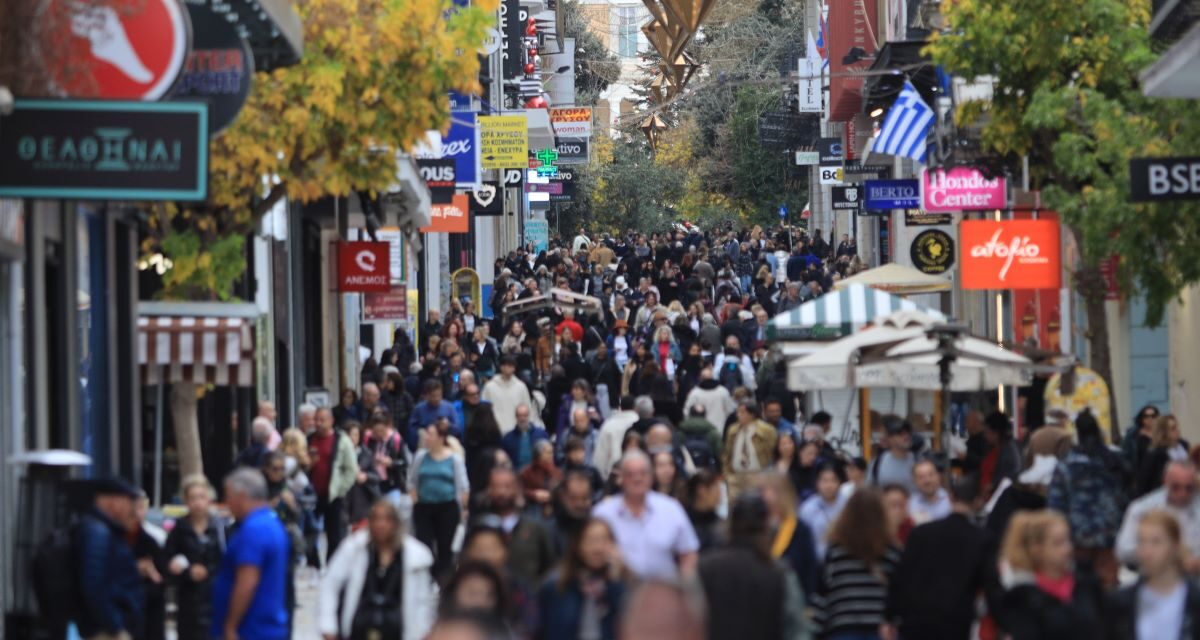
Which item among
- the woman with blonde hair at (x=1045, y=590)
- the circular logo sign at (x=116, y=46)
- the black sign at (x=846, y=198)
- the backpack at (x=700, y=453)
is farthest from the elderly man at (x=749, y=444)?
the black sign at (x=846, y=198)

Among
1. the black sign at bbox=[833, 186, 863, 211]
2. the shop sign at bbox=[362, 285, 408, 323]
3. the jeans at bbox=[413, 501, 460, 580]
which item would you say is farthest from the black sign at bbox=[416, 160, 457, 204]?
the black sign at bbox=[833, 186, 863, 211]

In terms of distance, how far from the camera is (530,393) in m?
25.1

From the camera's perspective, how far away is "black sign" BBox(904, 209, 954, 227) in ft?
118

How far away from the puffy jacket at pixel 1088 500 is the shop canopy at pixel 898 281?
13185 mm

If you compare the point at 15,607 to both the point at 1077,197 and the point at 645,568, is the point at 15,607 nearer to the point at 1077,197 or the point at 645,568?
the point at 645,568

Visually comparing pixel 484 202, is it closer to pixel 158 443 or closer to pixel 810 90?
pixel 810 90

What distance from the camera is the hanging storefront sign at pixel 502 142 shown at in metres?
41.3

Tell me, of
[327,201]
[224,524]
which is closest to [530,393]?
[327,201]

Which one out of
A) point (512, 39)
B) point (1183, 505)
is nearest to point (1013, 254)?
point (1183, 505)

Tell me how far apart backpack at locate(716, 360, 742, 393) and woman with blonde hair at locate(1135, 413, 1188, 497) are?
10139 millimetres

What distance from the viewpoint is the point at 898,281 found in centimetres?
2719

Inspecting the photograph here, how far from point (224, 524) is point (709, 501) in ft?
10.4

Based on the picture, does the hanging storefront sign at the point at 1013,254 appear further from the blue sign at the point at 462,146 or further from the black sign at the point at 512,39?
the black sign at the point at 512,39

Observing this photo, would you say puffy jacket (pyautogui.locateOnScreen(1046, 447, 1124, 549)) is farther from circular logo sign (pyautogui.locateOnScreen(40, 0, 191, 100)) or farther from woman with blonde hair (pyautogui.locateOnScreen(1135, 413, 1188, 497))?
circular logo sign (pyautogui.locateOnScreen(40, 0, 191, 100))
